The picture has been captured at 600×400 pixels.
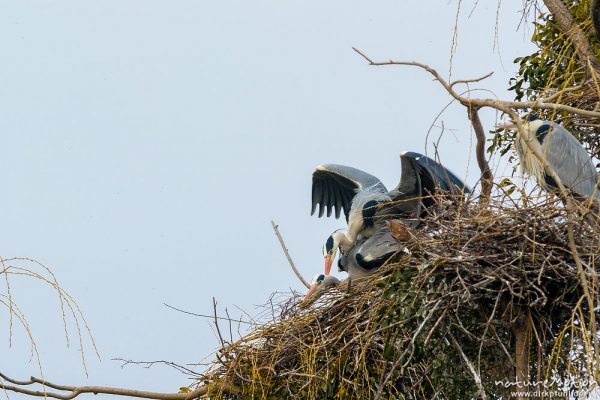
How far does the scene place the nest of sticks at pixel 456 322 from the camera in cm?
461

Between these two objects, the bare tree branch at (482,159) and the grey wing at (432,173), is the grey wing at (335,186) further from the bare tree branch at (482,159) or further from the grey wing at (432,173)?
the bare tree branch at (482,159)

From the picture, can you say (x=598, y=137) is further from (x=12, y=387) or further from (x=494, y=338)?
(x=12, y=387)

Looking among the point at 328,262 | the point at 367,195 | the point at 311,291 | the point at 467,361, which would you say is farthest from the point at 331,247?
the point at 467,361

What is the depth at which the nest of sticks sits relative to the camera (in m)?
4.61

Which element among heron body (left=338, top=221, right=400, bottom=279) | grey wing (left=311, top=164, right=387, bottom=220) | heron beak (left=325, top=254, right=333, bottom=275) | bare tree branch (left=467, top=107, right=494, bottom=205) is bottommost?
bare tree branch (left=467, top=107, right=494, bottom=205)

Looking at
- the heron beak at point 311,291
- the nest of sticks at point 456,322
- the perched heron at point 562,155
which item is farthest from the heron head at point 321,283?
the perched heron at point 562,155

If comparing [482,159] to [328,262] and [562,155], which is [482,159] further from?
[328,262]

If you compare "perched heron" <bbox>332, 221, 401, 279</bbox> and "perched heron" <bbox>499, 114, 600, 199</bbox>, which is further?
"perched heron" <bbox>332, 221, 401, 279</bbox>

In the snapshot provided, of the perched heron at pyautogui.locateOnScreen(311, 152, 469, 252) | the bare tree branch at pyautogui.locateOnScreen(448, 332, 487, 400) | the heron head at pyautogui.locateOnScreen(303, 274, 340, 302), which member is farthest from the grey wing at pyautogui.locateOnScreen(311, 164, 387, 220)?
the bare tree branch at pyautogui.locateOnScreen(448, 332, 487, 400)

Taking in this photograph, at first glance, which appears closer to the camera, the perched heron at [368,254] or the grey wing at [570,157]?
the grey wing at [570,157]

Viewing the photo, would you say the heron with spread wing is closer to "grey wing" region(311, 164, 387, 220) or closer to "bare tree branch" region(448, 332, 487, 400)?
"grey wing" region(311, 164, 387, 220)

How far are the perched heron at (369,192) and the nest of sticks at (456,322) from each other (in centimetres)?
110

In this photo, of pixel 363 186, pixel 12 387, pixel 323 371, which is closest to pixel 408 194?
pixel 363 186

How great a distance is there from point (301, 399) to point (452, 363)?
71 cm
